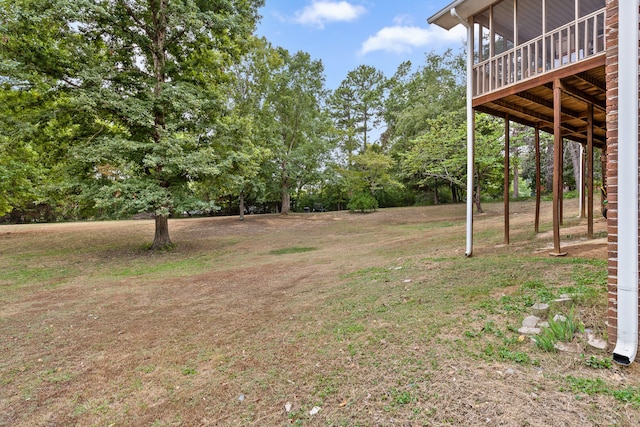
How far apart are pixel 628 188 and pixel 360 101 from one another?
94.6 ft

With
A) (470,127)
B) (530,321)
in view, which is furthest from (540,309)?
(470,127)

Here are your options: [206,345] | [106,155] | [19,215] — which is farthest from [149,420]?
[19,215]

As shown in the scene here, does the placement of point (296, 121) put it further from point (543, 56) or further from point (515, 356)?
point (515, 356)

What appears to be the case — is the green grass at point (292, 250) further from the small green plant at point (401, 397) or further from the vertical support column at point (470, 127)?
the small green plant at point (401, 397)

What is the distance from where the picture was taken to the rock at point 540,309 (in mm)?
3076

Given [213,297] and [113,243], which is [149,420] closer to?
[213,297]

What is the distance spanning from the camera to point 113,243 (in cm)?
1158

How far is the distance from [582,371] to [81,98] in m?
10.6

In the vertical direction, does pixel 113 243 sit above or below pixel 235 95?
below

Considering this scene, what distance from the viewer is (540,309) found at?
311 centimetres

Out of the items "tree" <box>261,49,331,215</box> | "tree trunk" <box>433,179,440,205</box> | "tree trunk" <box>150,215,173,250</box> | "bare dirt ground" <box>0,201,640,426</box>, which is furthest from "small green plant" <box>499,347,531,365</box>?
"tree trunk" <box>433,179,440,205</box>

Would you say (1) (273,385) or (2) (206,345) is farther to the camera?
(2) (206,345)

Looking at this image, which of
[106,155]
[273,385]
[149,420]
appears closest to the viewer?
[149,420]

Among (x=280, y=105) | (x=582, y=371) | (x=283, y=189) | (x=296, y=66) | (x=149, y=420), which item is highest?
(x=296, y=66)
